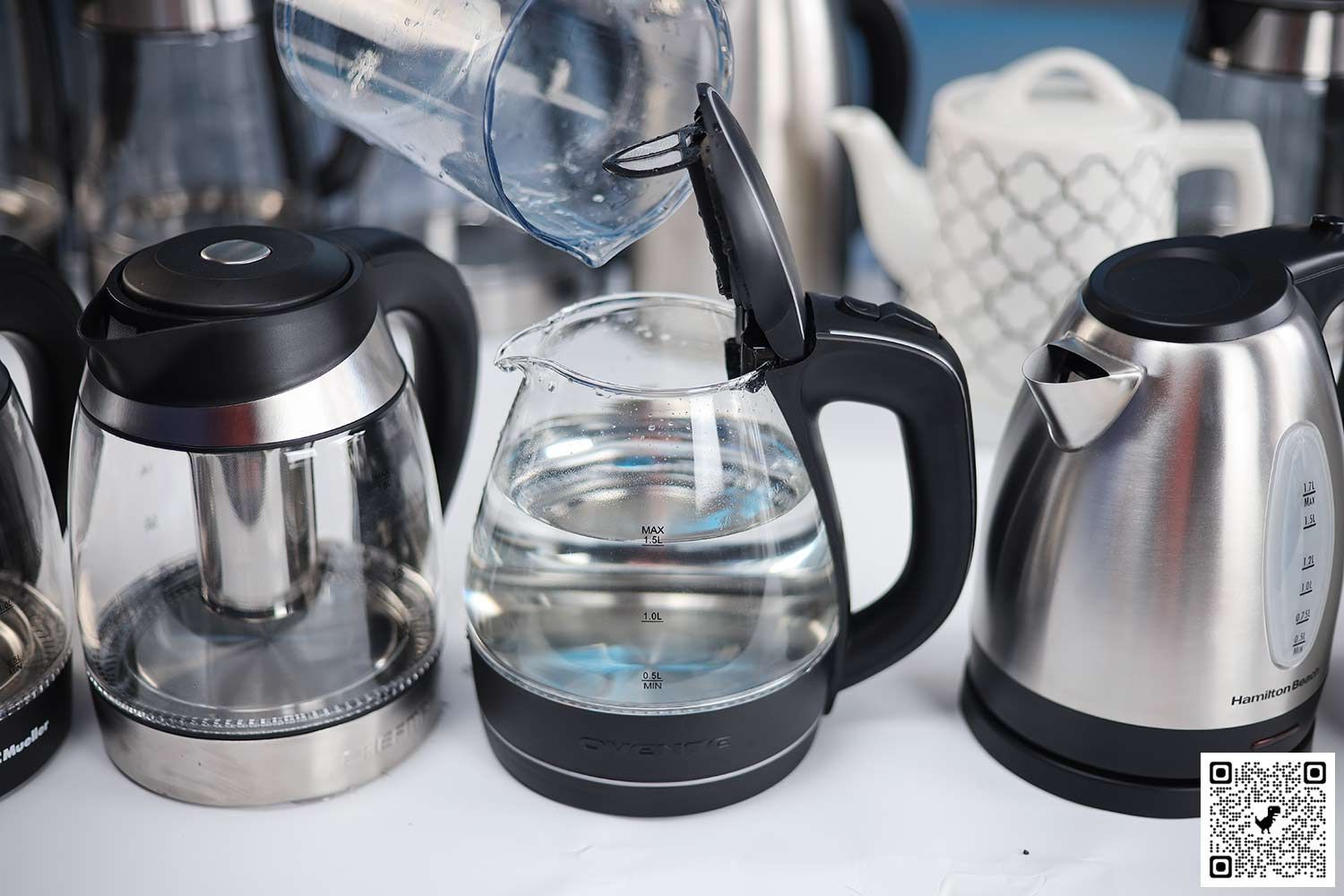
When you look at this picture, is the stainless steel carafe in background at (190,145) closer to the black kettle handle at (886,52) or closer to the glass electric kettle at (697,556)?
the black kettle handle at (886,52)

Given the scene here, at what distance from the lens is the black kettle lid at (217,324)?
515mm

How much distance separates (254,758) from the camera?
58 centimetres

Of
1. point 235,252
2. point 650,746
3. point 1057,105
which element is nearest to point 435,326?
point 235,252

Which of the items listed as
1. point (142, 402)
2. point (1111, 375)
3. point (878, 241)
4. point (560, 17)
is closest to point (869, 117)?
point (878, 241)

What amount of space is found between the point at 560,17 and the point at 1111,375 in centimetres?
30

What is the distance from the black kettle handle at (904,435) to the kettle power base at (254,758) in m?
0.20

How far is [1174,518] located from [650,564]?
0.20 meters

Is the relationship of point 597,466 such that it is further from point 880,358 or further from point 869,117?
point 869,117

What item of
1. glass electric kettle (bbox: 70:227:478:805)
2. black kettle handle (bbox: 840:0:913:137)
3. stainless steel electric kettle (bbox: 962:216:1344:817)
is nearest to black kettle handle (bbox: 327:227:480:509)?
glass electric kettle (bbox: 70:227:478:805)

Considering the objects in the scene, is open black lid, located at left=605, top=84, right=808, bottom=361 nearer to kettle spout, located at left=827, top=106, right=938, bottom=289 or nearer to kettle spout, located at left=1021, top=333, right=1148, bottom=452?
kettle spout, located at left=1021, top=333, right=1148, bottom=452

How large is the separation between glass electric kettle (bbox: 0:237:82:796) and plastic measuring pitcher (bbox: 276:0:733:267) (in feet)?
0.48

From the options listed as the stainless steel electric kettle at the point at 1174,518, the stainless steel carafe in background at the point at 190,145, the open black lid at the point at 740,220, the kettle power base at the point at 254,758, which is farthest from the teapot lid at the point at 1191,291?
the stainless steel carafe in background at the point at 190,145

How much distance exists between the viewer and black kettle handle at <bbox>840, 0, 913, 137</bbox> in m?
1.01

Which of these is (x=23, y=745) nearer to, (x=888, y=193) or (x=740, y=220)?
(x=740, y=220)
